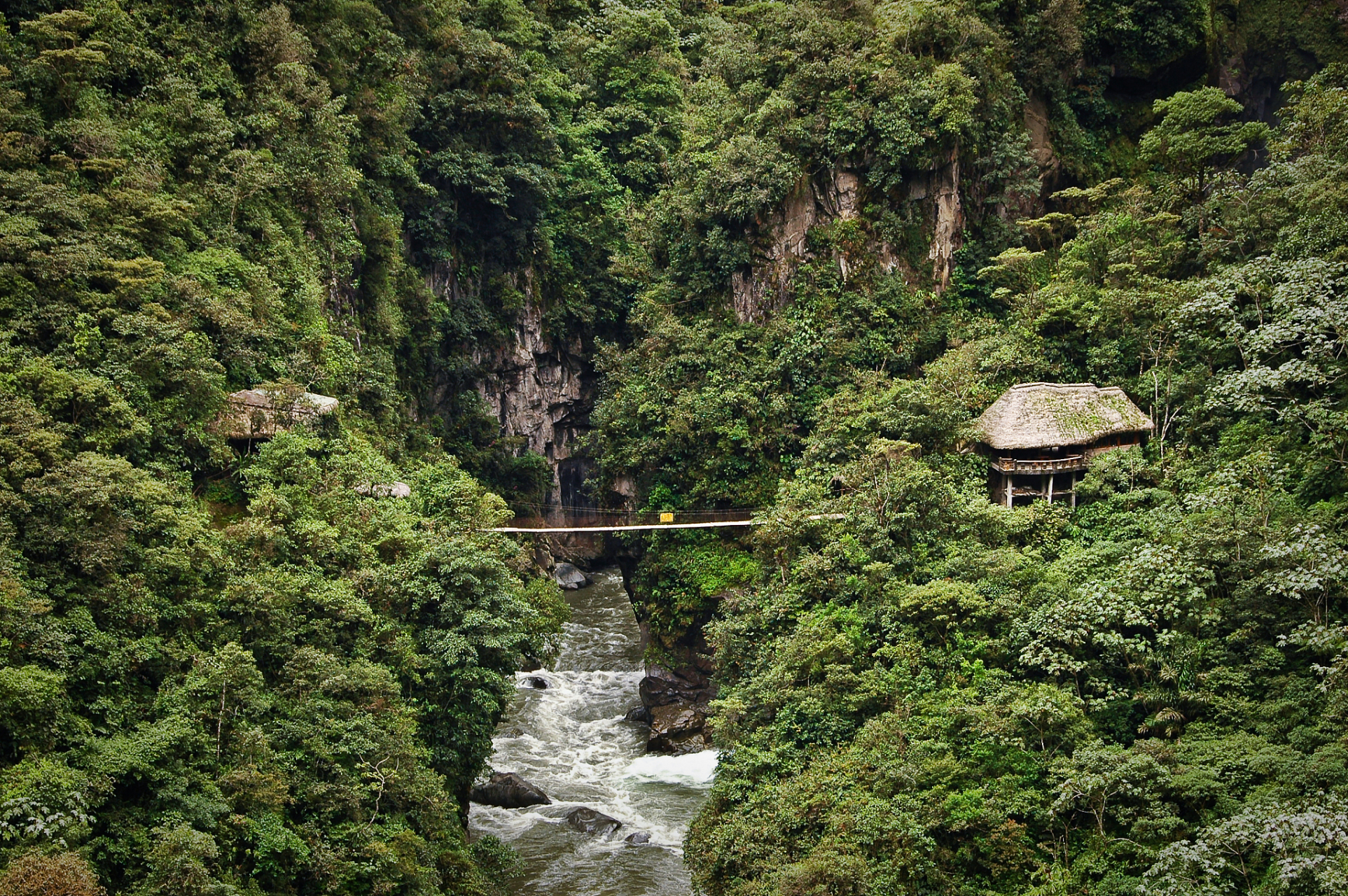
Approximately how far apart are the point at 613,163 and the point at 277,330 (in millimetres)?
18521

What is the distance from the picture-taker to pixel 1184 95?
23859mm

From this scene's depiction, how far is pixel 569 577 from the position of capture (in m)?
35.6

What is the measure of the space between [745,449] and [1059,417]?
756cm

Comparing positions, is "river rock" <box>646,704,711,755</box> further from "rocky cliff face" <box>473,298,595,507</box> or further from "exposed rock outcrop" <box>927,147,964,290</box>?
"exposed rock outcrop" <box>927,147,964,290</box>

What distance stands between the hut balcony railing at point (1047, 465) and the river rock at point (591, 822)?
33.6ft

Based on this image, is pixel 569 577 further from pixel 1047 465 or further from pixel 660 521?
pixel 1047 465

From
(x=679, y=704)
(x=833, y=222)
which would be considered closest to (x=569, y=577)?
(x=679, y=704)

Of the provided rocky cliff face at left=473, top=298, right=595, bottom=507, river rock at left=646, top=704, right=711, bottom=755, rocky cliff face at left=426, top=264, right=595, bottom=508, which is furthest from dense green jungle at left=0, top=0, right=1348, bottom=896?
rocky cliff face at left=473, top=298, right=595, bottom=507

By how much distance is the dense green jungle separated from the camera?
13289 millimetres

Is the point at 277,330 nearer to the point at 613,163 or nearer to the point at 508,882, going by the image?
the point at 508,882

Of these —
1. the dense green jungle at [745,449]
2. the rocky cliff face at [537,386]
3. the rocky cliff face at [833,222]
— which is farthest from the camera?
the rocky cliff face at [537,386]

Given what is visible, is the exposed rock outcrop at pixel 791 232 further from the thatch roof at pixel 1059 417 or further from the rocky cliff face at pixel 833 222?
the thatch roof at pixel 1059 417

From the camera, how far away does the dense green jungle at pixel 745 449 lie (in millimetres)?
13289

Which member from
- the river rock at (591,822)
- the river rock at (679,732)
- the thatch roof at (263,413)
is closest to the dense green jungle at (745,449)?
the thatch roof at (263,413)
